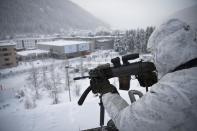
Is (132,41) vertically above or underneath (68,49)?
above

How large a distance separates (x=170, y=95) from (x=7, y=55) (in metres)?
26.7

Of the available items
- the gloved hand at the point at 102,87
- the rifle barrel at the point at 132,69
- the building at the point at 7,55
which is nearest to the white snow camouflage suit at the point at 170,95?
the gloved hand at the point at 102,87

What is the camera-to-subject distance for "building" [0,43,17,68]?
74.0ft

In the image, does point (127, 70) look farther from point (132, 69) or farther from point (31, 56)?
point (31, 56)

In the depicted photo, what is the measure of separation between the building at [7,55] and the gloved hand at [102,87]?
25.2m

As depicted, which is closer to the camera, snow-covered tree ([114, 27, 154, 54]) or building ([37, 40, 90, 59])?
snow-covered tree ([114, 27, 154, 54])

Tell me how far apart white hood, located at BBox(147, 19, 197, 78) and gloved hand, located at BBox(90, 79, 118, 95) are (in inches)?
20.7

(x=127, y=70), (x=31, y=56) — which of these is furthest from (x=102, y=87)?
(x=31, y=56)

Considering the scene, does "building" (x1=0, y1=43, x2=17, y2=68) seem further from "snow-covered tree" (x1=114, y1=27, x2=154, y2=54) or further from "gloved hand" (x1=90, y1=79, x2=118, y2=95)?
"gloved hand" (x1=90, y1=79, x2=118, y2=95)

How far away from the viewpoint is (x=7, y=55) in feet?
76.3

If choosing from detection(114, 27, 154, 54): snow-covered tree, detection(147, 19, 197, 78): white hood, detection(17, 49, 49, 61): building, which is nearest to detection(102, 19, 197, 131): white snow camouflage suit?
detection(147, 19, 197, 78): white hood

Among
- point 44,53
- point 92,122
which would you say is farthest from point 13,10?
point 92,122

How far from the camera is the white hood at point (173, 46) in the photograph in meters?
0.88

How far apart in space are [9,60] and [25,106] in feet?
53.0
